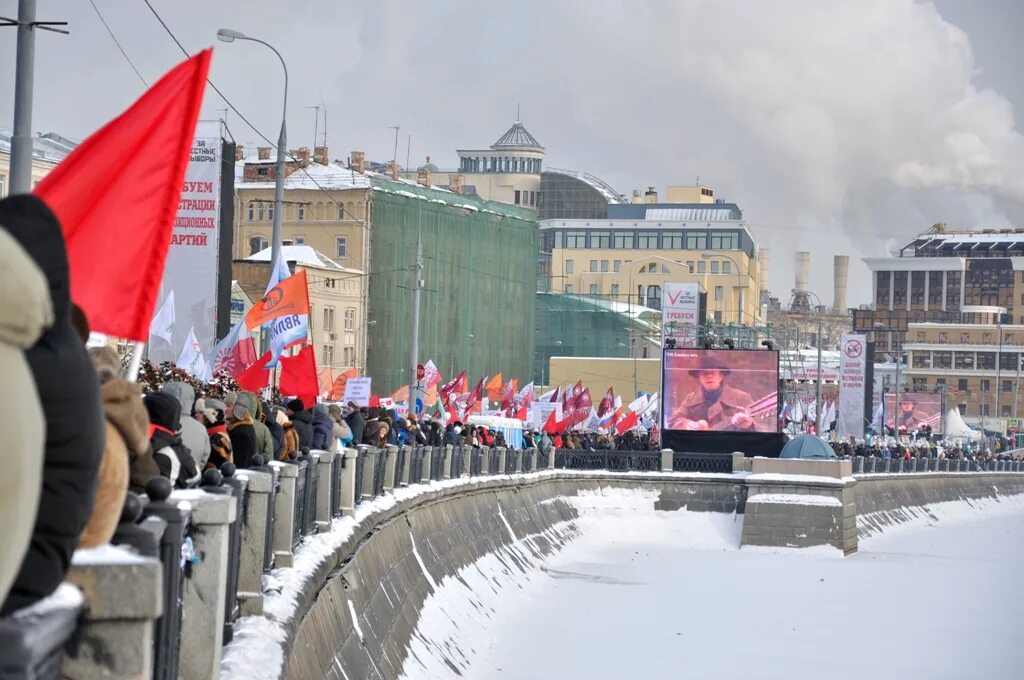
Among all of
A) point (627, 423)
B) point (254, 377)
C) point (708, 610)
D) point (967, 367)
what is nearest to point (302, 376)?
point (254, 377)

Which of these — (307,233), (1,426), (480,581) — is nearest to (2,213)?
(1,426)

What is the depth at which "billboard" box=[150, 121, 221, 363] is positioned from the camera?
3505 centimetres

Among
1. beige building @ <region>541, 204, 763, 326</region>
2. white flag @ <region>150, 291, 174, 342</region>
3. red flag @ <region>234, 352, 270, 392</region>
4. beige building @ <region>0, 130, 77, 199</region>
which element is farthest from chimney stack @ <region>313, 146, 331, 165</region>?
red flag @ <region>234, 352, 270, 392</region>

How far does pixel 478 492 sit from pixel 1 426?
1197 inches

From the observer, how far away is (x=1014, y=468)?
111 meters

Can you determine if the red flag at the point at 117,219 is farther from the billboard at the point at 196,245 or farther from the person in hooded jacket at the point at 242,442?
the billboard at the point at 196,245

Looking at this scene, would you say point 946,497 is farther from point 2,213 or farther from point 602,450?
point 2,213

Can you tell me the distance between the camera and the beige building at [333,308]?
91.1m

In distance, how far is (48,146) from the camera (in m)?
71.7

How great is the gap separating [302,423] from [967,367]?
17833 centimetres

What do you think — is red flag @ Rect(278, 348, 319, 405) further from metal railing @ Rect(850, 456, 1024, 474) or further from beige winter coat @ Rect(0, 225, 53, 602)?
metal railing @ Rect(850, 456, 1024, 474)

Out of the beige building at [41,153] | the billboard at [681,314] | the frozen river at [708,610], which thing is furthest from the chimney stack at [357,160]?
the frozen river at [708,610]

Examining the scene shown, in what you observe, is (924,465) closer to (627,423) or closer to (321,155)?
(627,423)

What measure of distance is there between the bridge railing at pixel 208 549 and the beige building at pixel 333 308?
2540 inches
